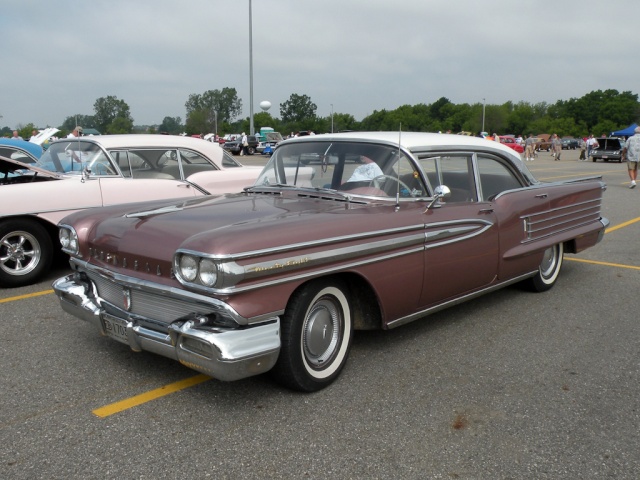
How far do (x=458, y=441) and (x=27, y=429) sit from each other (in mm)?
2115

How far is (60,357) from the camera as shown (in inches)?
158

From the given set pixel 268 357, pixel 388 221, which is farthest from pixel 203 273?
pixel 388 221

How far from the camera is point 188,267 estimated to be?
3098mm

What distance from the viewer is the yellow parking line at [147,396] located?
3.26 metres

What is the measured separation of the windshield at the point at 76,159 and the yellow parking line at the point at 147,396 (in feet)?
11.8

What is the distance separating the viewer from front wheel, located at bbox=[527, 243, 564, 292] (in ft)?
18.2

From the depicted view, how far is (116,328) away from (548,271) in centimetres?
398

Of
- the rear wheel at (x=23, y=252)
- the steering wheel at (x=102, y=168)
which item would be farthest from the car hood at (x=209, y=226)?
the steering wheel at (x=102, y=168)

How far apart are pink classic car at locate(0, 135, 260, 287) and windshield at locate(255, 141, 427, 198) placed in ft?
8.40

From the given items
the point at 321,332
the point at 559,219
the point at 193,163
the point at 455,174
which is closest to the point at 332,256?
the point at 321,332

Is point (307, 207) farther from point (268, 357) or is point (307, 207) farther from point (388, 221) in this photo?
point (268, 357)

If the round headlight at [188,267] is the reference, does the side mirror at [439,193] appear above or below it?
above

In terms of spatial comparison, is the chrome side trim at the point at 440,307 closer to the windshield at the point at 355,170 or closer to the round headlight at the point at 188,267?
the windshield at the point at 355,170

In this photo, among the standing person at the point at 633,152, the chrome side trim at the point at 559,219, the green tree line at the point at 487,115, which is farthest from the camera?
the green tree line at the point at 487,115
